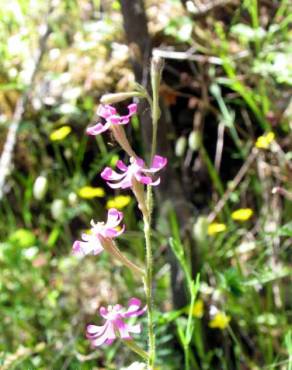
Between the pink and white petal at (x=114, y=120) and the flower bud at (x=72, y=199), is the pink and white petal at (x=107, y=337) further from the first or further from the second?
the flower bud at (x=72, y=199)

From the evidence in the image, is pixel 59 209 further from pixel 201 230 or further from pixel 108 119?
pixel 108 119

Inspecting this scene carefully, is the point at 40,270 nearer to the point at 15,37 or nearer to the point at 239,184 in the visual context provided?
the point at 239,184

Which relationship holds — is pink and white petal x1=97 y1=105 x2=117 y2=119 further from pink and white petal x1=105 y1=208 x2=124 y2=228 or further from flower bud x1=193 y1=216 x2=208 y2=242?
flower bud x1=193 y1=216 x2=208 y2=242

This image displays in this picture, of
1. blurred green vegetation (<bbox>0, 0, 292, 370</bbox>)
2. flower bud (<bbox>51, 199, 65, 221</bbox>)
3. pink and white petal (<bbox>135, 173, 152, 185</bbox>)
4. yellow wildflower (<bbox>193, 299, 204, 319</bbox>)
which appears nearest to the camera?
pink and white petal (<bbox>135, 173, 152, 185</bbox>)

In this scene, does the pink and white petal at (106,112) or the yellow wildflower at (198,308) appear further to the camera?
the yellow wildflower at (198,308)

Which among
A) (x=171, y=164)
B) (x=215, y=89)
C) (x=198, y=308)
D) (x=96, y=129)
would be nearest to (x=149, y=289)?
(x=96, y=129)

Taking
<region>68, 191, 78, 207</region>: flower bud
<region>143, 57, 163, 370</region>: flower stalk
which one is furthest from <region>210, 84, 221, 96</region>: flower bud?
<region>143, 57, 163, 370</region>: flower stalk

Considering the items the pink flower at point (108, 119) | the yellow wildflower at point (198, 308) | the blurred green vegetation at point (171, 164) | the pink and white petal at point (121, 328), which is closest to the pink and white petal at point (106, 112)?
the pink flower at point (108, 119)
